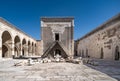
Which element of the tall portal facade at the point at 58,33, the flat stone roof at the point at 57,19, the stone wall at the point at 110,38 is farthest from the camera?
the flat stone roof at the point at 57,19

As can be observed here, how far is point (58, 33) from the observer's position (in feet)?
64.8

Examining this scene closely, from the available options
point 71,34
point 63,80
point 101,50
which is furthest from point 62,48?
point 63,80

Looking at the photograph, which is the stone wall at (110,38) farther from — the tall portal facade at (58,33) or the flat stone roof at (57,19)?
the flat stone roof at (57,19)

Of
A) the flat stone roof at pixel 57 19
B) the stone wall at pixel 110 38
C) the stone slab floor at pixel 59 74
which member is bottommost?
the stone slab floor at pixel 59 74

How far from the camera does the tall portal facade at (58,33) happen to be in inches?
A: 768

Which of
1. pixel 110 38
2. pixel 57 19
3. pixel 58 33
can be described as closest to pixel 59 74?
pixel 110 38

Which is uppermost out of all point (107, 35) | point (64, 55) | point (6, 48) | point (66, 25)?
point (66, 25)

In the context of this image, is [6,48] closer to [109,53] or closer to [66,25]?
[66,25]

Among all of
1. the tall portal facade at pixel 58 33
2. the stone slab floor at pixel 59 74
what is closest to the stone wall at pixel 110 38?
the tall portal facade at pixel 58 33

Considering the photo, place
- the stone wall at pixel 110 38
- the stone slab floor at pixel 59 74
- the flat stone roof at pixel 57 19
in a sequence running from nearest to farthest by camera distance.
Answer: the stone slab floor at pixel 59 74, the stone wall at pixel 110 38, the flat stone roof at pixel 57 19

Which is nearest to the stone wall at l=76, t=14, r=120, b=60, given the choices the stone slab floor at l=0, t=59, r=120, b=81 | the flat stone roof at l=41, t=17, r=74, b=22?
the flat stone roof at l=41, t=17, r=74, b=22

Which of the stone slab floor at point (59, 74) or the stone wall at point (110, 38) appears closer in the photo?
the stone slab floor at point (59, 74)

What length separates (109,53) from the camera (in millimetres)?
16438

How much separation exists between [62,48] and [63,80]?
1428 centimetres
